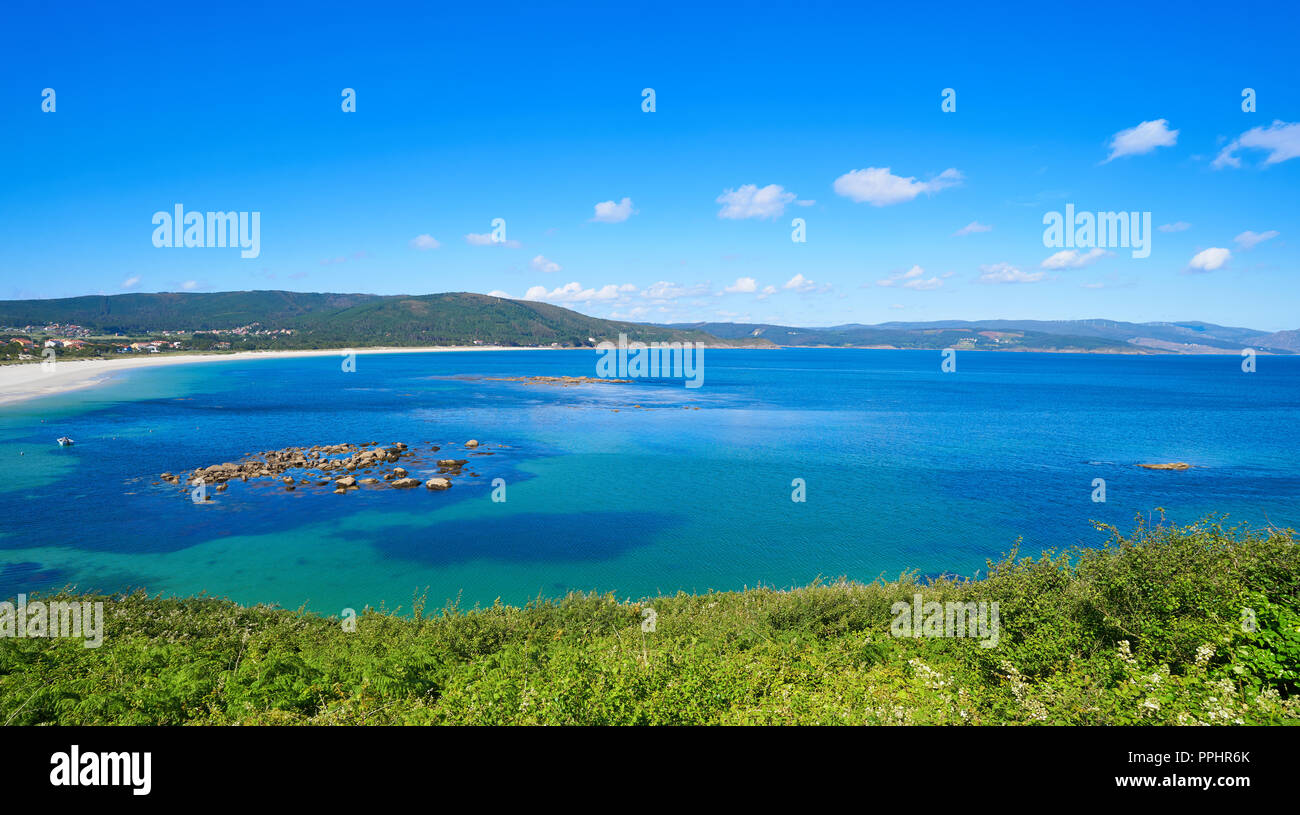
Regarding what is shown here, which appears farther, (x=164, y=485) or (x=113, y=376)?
(x=113, y=376)

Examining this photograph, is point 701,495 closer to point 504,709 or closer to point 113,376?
A: point 504,709

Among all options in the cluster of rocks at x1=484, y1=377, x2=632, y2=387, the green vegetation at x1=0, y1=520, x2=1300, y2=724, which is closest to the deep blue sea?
the green vegetation at x1=0, y1=520, x2=1300, y2=724

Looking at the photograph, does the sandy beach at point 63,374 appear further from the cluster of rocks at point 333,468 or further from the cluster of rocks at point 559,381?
the cluster of rocks at point 559,381

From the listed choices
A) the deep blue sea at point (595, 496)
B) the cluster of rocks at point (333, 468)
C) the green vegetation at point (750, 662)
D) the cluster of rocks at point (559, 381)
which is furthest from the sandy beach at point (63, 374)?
the green vegetation at point (750, 662)

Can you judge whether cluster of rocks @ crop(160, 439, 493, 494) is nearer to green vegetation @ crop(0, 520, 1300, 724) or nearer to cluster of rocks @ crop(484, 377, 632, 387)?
green vegetation @ crop(0, 520, 1300, 724)

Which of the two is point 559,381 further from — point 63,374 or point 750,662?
point 750,662
